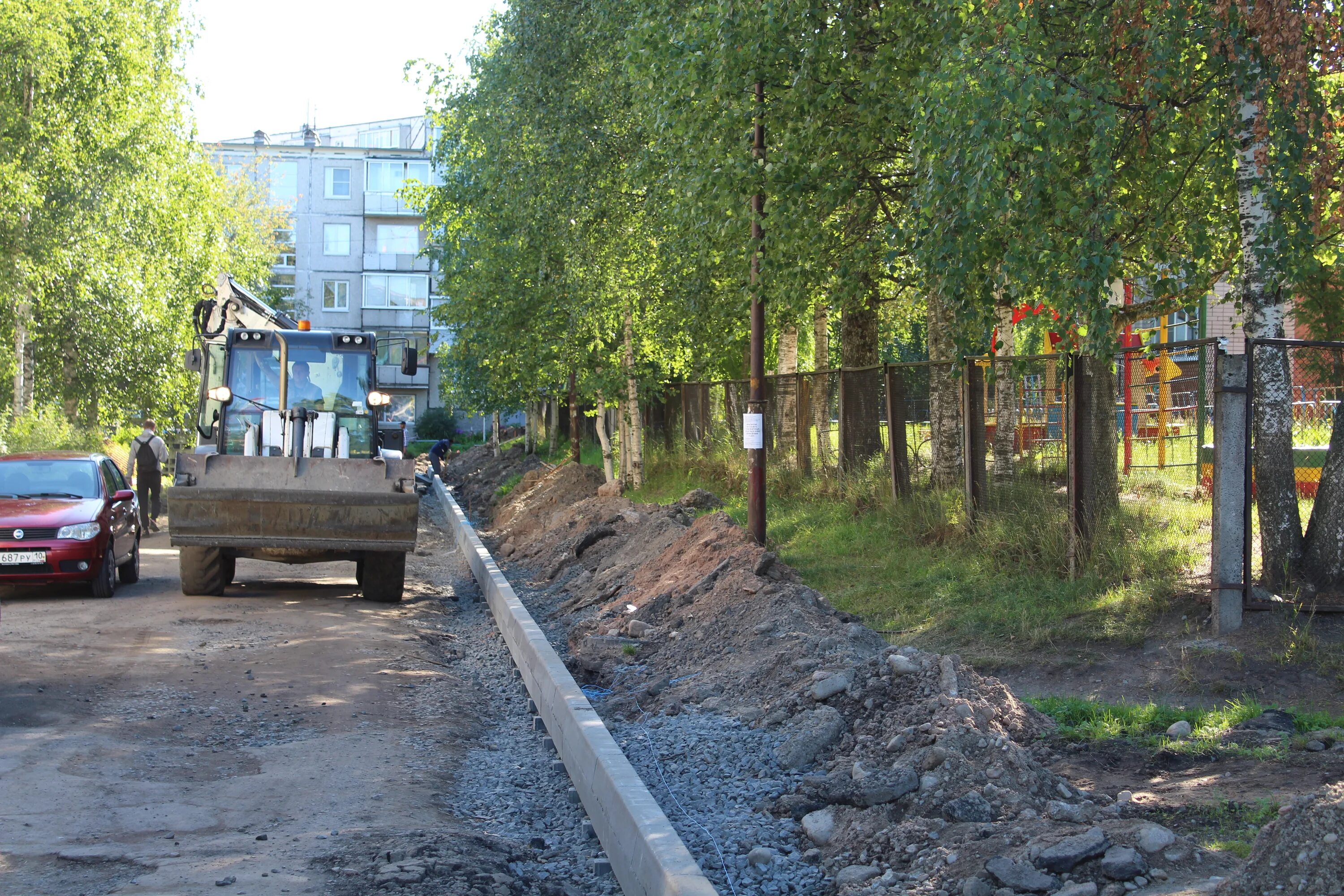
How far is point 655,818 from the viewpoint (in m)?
5.17

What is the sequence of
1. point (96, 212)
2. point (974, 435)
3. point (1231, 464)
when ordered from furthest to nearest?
point (96, 212)
point (974, 435)
point (1231, 464)

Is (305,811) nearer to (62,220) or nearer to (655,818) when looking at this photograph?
(655,818)

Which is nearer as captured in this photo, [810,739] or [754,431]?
[810,739]

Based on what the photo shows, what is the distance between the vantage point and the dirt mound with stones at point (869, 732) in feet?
15.3

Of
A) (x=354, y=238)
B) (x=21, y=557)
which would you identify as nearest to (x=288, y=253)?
(x=354, y=238)

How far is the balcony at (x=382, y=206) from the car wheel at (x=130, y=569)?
5515 cm

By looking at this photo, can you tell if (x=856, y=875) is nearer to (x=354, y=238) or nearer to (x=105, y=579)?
(x=105, y=579)

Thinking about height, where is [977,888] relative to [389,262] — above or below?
below

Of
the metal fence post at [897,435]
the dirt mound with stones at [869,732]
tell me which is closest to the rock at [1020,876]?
the dirt mound with stones at [869,732]

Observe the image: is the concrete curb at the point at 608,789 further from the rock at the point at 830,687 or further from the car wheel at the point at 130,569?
the car wheel at the point at 130,569

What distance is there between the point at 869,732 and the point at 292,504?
8512mm

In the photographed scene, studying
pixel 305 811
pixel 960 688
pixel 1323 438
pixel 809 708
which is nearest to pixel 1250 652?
pixel 960 688

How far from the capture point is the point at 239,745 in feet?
24.6

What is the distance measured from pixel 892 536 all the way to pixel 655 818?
9020 mm
